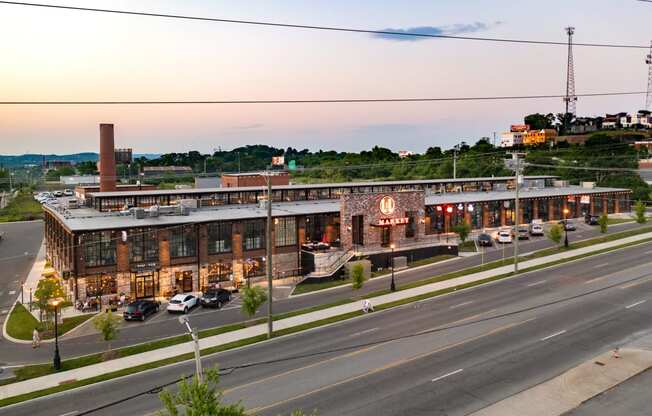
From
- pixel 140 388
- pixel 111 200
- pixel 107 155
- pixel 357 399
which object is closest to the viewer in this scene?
pixel 357 399

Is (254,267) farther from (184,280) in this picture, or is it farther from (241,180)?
(241,180)

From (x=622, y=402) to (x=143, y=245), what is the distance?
39.2m

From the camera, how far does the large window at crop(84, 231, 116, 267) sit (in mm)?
44969

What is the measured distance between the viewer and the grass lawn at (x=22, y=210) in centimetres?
10919

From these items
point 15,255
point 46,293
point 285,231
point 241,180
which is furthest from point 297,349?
point 241,180

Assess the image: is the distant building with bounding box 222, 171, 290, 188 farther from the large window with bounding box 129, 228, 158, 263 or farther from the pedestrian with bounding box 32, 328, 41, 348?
the pedestrian with bounding box 32, 328, 41, 348

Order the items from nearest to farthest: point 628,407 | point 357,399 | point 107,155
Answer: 1. point 628,407
2. point 357,399
3. point 107,155

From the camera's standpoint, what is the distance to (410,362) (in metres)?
27.3

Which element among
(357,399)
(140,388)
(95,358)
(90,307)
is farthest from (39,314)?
(357,399)

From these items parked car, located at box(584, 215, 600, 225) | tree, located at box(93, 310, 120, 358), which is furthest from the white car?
parked car, located at box(584, 215, 600, 225)

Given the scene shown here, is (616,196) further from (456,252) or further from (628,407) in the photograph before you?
(628,407)

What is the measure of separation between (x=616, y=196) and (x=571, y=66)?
12520 centimetres

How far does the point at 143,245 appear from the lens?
155 feet

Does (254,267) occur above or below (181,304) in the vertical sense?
above
